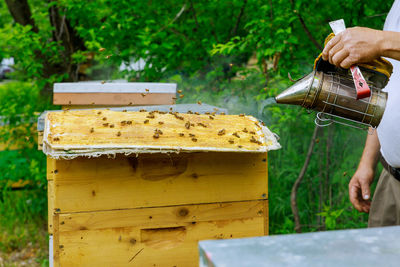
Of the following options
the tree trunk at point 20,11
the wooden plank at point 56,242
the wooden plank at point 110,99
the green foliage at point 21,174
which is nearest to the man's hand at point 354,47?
the wooden plank at point 56,242

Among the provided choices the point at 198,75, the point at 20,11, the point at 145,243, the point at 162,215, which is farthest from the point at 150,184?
the point at 20,11

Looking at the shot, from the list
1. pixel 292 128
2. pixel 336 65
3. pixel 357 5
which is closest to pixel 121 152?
pixel 336 65

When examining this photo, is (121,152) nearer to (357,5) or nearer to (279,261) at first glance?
(279,261)

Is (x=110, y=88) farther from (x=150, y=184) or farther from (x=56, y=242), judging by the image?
(x=56, y=242)

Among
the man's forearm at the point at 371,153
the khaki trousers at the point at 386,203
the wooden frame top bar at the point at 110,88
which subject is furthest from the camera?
the wooden frame top bar at the point at 110,88

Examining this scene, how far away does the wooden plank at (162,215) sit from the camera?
157 cm

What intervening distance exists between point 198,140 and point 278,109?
1.59 metres

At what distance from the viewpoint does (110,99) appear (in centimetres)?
259

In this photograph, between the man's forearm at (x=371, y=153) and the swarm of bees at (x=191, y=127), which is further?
the man's forearm at (x=371, y=153)

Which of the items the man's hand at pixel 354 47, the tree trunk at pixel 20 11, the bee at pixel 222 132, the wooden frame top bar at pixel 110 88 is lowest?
the bee at pixel 222 132

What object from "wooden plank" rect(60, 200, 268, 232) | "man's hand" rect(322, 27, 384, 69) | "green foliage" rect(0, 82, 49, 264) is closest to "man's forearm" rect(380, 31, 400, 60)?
"man's hand" rect(322, 27, 384, 69)

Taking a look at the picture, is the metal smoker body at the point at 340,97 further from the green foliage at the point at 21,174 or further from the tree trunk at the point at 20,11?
the tree trunk at the point at 20,11

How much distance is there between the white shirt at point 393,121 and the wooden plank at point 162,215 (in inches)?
23.3

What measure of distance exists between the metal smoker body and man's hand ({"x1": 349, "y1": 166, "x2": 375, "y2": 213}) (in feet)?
2.64
